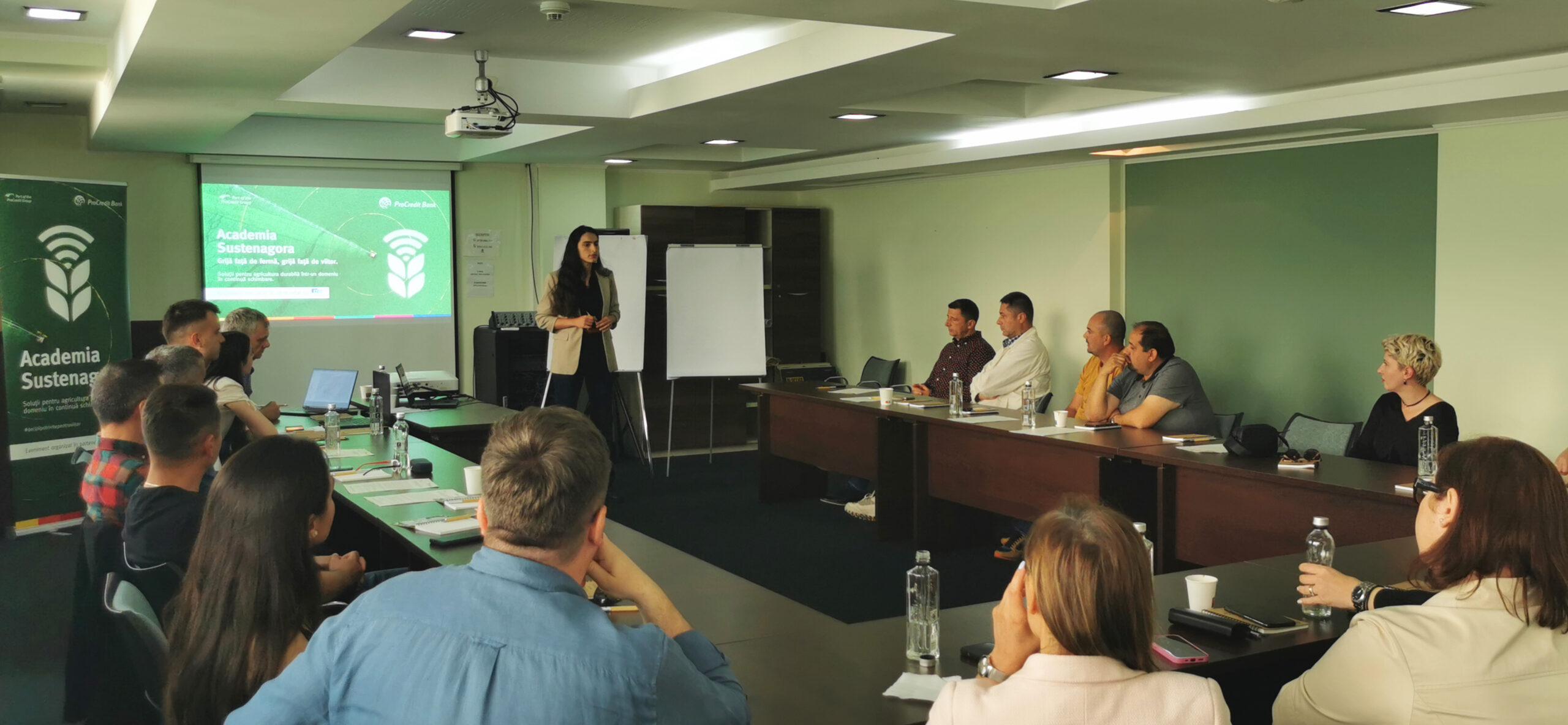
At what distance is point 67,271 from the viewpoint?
239 inches

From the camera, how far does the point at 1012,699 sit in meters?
1.53

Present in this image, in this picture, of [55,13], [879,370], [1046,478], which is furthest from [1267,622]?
[879,370]

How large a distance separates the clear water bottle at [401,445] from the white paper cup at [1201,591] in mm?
2810

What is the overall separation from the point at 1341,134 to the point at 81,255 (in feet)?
21.8

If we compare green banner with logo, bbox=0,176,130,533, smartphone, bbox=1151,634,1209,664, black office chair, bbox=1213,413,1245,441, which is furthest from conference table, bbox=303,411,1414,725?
green banner with logo, bbox=0,176,130,533

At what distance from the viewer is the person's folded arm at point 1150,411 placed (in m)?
5.12

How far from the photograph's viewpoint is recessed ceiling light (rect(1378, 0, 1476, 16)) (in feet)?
11.7

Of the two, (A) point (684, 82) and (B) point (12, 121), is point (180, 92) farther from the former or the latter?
(B) point (12, 121)

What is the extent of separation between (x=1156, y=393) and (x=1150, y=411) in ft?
0.39

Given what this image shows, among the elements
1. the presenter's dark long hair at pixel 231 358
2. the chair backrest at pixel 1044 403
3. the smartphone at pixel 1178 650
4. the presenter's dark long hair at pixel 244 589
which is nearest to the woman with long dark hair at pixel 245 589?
the presenter's dark long hair at pixel 244 589

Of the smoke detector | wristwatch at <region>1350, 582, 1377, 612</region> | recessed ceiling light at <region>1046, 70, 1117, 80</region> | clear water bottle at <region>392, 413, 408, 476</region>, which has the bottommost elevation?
wristwatch at <region>1350, 582, 1377, 612</region>

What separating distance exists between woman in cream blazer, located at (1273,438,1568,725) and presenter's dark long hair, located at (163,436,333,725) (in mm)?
1692

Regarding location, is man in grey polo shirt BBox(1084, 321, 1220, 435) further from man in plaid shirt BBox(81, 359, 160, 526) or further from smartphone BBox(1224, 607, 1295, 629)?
man in plaid shirt BBox(81, 359, 160, 526)

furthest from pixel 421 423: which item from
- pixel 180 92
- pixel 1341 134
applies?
pixel 1341 134
